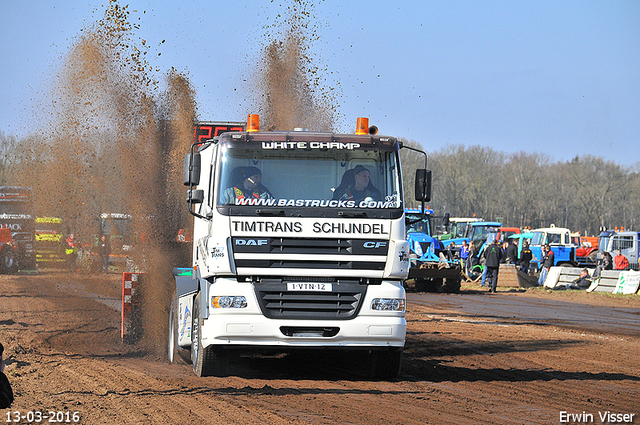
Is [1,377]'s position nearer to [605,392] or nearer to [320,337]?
[320,337]

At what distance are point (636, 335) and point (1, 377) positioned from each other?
14179mm

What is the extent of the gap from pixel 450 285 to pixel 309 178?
65.7 feet

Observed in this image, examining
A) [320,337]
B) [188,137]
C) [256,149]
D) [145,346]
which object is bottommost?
[145,346]

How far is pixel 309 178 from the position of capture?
8164 millimetres

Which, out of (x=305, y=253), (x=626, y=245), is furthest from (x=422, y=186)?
(x=626, y=245)

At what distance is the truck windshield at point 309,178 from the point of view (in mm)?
7988

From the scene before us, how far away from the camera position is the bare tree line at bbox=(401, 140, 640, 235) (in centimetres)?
9306

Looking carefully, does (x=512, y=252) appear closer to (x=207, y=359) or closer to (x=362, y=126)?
(x=362, y=126)

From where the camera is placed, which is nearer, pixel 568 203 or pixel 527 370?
pixel 527 370

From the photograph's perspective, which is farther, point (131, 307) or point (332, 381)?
point (131, 307)

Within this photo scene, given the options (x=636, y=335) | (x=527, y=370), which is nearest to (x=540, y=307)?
(x=636, y=335)

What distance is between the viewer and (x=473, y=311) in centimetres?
2038

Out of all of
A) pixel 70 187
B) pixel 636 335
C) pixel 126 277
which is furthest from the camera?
pixel 70 187

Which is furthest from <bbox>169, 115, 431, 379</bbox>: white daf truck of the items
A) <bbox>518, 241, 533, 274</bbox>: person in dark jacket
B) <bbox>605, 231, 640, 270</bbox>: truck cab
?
<bbox>605, 231, 640, 270</bbox>: truck cab
